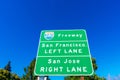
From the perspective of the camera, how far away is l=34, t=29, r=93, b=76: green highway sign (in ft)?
29.2

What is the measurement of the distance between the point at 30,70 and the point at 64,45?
113ft

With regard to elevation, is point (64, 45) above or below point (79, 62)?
above

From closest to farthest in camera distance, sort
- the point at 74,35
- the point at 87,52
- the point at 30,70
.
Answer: the point at 87,52
the point at 74,35
the point at 30,70

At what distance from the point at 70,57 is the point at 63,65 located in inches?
17.5

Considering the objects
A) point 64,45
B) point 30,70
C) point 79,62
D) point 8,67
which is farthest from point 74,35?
point 8,67

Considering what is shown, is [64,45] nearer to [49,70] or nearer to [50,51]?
[50,51]

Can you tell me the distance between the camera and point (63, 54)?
9383mm

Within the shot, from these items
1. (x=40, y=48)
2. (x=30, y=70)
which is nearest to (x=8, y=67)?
(x=30, y=70)

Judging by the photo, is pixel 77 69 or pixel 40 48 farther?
pixel 40 48

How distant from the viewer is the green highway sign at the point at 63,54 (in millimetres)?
8914

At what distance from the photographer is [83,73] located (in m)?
8.84

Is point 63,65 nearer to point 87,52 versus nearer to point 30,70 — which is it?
point 87,52

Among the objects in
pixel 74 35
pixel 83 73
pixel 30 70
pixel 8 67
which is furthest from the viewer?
pixel 8 67

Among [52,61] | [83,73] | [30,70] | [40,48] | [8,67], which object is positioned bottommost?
[83,73]
